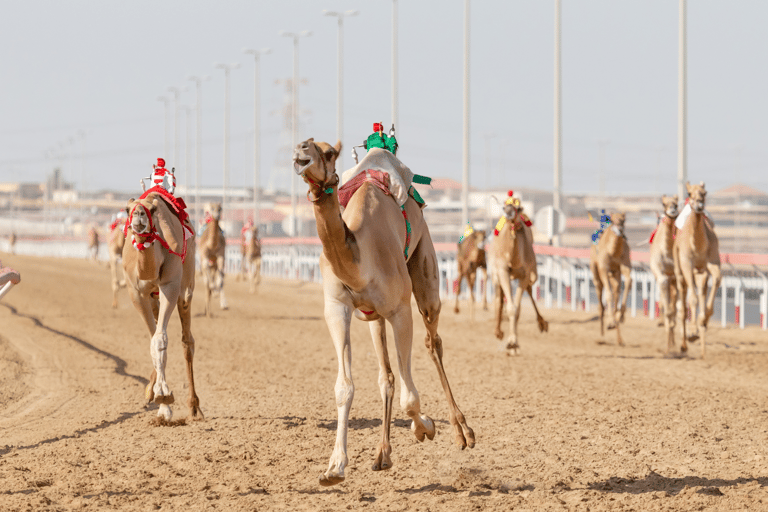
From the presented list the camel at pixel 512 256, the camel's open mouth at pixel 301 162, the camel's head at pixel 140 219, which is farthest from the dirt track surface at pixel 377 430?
the camel's open mouth at pixel 301 162

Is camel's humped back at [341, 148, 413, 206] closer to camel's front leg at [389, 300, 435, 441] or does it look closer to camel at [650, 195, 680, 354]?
camel's front leg at [389, 300, 435, 441]

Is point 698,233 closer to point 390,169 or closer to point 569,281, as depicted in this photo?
point 390,169

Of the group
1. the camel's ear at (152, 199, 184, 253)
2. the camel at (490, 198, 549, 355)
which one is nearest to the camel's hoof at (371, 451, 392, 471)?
the camel's ear at (152, 199, 184, 253)

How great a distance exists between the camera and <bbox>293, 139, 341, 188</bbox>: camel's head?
18.3 ft

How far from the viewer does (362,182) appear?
7.00m

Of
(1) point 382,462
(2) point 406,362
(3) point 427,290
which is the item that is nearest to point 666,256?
(3) point 427,290

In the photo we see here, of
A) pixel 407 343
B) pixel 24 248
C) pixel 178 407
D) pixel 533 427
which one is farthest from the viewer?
pixel 24 248

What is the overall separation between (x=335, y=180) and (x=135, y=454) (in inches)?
128

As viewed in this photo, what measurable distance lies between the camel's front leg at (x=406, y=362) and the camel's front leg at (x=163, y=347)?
2679 millimetres

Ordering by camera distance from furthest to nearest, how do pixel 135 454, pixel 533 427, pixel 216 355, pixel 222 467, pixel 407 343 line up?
pixel 216 355 < pixel 533 427 < pixel 135 454 < pixel 222 467 < pixel 407 343

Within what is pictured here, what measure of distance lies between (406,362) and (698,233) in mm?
9044

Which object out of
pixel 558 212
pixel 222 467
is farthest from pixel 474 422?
pixel 558 212

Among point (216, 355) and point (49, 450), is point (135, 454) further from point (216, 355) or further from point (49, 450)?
point (216, 355)

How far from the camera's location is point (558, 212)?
24.7 metres
